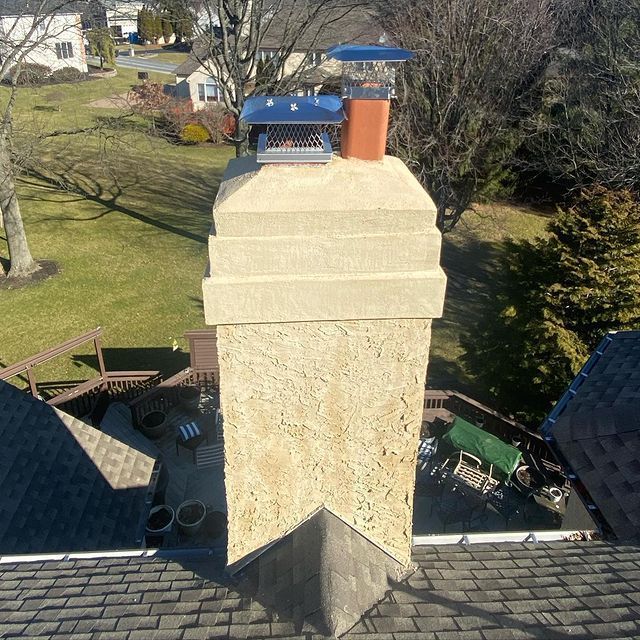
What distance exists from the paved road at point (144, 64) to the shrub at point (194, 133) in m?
20.3

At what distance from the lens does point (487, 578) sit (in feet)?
14.2

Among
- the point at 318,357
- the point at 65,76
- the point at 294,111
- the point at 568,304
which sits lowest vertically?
the point at 568,304

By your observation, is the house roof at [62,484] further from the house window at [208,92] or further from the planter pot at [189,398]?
the house window at [208,92]

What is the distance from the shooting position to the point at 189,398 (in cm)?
1384

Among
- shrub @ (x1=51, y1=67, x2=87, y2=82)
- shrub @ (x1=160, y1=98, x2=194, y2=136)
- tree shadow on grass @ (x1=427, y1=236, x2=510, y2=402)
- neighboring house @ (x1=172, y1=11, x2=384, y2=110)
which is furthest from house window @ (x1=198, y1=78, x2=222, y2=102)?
tree shadow on grass @ (x1=427, y1=236, x2=510, y2=402)

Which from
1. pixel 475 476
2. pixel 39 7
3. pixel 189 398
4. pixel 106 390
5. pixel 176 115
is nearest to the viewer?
pixel 475 476

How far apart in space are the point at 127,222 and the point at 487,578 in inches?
980

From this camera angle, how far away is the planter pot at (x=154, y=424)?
12.9m

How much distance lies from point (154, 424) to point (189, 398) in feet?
3.69

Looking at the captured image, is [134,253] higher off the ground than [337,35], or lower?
lower

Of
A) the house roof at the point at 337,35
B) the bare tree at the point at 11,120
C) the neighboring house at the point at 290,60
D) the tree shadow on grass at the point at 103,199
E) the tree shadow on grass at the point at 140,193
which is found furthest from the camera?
the tree shadow on grass at the point at 140,193

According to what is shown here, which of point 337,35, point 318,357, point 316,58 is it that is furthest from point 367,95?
point 337,35

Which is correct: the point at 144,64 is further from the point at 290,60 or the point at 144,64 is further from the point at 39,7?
the point at 39,7

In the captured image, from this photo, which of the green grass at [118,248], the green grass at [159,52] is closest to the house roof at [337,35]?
the green grass at [118,248]
